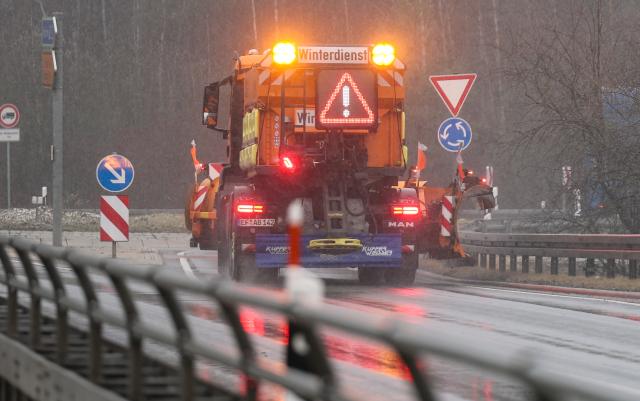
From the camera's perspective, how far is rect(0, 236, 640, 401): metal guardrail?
3.30 m

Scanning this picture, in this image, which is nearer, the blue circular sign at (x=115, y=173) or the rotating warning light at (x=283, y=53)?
the rotating warning light at (x=283, y=53)

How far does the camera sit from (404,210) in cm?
2056

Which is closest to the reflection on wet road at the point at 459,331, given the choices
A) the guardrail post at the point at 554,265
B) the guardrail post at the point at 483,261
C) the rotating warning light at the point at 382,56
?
the guardrail post at the point at 483,261

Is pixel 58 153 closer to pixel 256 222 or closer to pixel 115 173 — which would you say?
pixel 115 173

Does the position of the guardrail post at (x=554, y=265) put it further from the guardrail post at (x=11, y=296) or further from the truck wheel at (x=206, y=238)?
the guardrail post at (x=11, y=296)

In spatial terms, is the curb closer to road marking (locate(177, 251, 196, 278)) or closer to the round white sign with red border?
road marking (locate(177, 251, 196, 278))

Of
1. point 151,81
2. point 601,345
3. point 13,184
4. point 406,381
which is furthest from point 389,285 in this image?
point 151,81

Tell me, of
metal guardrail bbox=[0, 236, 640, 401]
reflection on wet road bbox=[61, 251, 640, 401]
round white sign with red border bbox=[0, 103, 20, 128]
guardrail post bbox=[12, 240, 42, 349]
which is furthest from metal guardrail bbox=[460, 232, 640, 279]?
round white sign with red border bbox=[0, 103, 20, 128]

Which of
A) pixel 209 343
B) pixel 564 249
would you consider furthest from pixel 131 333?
pixel 564 249

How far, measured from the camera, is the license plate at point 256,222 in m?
20.0

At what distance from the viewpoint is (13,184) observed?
6500 cm

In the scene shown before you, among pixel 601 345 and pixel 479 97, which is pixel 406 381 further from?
pixel 479 97

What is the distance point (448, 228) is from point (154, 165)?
151 ft

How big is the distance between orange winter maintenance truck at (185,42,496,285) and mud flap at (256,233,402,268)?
1 cm
